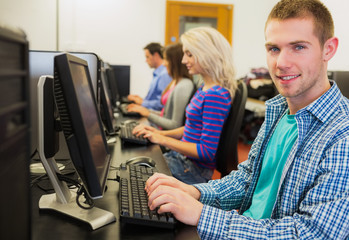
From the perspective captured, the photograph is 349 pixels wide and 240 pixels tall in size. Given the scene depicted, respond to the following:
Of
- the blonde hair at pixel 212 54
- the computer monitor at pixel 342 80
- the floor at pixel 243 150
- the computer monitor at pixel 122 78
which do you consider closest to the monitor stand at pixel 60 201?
the blonde hair at pixel 212 54

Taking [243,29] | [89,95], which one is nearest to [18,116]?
[89,95]

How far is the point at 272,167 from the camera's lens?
1084 millimetres

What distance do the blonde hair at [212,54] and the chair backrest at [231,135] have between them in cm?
17

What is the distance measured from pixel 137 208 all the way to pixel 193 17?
5.17 metres

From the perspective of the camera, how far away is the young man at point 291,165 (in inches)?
30.4

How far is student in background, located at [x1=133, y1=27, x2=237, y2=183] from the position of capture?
5.59 ft

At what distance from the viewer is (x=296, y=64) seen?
98 cm

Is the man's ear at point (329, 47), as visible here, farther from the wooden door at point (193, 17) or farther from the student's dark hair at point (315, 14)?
the wooden door at point (193, 17)

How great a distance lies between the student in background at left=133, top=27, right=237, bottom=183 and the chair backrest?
0.10 ft

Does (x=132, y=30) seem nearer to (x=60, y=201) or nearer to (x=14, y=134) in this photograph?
(x=60, y=201)

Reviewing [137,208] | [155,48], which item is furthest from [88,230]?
[155,48]

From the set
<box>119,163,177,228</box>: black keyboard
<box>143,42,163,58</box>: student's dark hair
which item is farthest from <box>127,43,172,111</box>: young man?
<box>119,163,177,228</box>: black keyboard

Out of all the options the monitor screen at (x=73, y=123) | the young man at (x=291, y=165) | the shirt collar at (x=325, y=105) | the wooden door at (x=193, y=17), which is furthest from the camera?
the wooden door at (x=193, y=17)

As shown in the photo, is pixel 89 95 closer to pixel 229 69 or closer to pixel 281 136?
pixel 281 136
